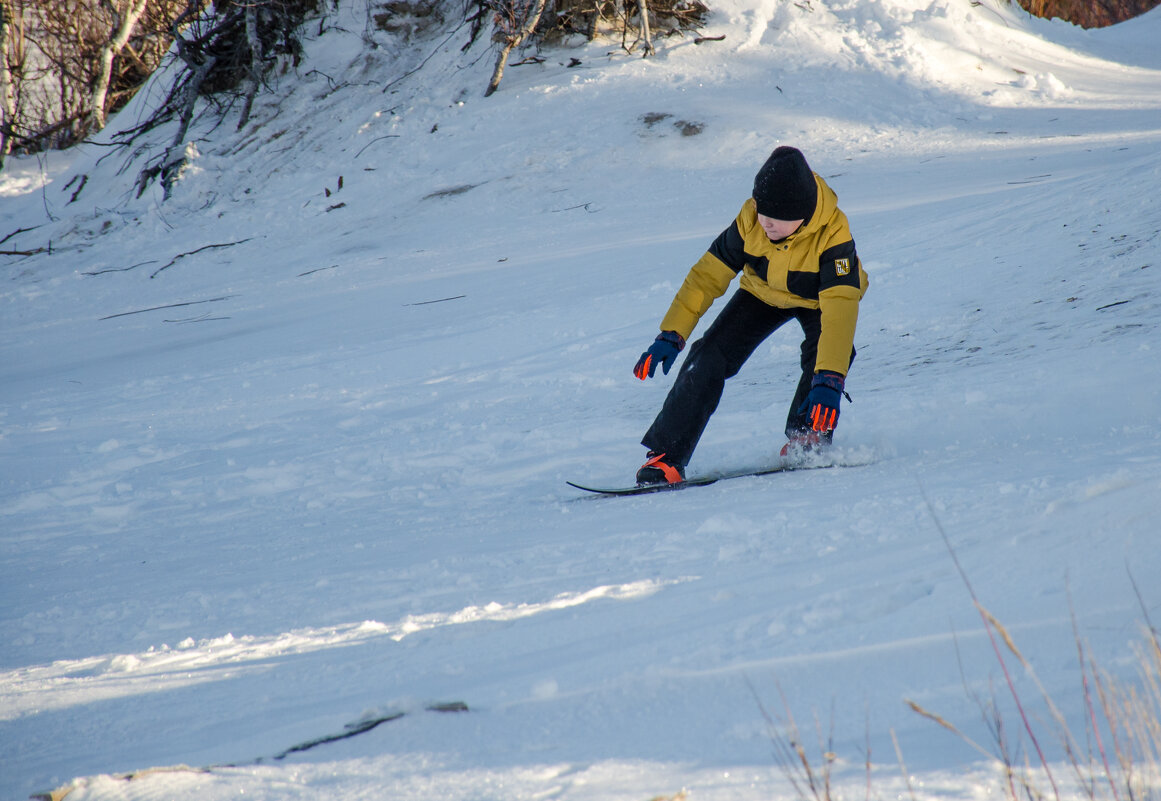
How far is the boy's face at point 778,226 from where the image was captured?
3301 millimetres

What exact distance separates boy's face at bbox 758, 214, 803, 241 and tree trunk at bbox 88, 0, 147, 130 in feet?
53.3

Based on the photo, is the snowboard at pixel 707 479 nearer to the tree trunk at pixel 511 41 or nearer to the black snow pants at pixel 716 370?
the black snow pants at pixel 716 370

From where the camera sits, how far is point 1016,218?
21.0 ft

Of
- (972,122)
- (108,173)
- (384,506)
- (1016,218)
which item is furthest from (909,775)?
(108,173)

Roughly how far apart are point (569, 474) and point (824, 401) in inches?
51.3

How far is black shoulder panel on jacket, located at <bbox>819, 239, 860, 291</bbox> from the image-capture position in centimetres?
334

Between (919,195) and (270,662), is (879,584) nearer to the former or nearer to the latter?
(270,662)

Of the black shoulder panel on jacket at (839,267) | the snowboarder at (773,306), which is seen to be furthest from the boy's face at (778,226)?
the black shoulder panel on jacket at (839,267)

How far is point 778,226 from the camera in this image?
3322mm

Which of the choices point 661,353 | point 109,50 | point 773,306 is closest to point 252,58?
point 109,50

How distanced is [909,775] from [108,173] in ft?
52.3

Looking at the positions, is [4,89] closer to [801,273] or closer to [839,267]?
[801,273]

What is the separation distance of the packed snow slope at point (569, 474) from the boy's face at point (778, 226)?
0.97m

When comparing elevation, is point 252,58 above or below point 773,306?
above
